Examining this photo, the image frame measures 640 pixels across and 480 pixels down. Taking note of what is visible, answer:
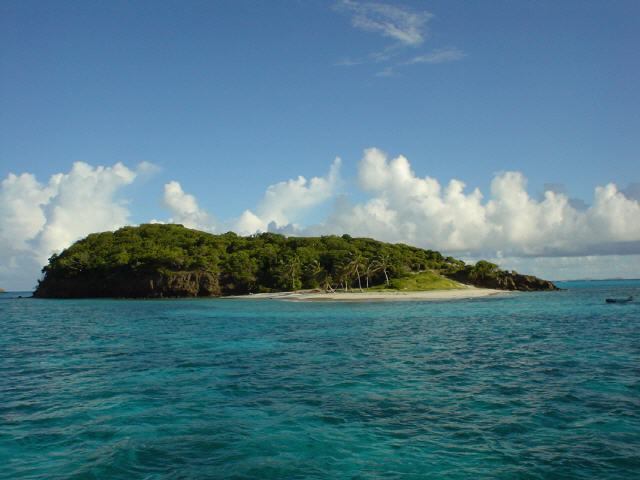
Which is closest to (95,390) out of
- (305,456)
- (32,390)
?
(32,390)

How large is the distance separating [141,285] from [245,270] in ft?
99.9

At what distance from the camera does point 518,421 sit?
1580 centimetres

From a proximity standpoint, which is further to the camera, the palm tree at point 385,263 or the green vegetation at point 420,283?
the palm tree at point 385,263

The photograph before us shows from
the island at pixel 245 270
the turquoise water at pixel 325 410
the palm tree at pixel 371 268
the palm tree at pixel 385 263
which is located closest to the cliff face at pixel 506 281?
the island at pixel 245 270

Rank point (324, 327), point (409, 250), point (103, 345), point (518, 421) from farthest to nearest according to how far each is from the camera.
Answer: point (409, 250), point (324, 327), point (103, 345), point (518, 421)

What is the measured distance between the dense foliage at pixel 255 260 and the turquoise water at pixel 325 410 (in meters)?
97.6

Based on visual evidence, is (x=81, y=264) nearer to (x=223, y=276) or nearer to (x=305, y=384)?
(x=223, y=276)

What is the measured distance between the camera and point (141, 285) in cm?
14038

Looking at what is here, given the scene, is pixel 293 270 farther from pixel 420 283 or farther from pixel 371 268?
pixel 420 283

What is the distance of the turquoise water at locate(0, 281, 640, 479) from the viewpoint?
12492mm

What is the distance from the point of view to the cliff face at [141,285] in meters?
138

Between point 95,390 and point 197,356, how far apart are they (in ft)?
31.2

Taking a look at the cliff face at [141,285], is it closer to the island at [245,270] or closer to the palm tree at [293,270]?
the island at [245,270]

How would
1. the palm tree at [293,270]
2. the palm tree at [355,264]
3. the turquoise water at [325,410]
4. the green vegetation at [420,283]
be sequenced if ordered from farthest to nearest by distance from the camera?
the palm tree at [293,270], the palm tree at [355,264], the green vegetation at [420,283], the turquoise water at [325,410]
